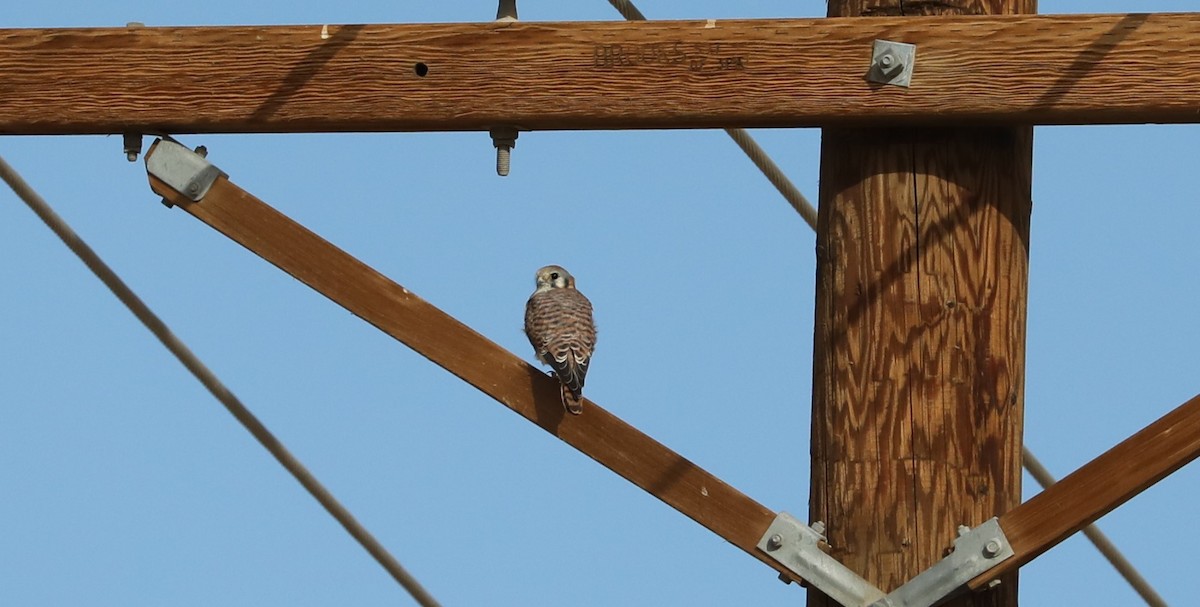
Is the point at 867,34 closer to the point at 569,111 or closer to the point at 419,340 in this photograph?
the point at 569,111

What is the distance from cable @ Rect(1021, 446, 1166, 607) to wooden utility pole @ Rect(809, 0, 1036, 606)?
911 millimetres

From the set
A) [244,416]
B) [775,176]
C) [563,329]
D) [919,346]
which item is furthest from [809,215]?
[244,416]

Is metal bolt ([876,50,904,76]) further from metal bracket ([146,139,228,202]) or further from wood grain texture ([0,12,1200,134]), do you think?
metal bracket ([146,139,228,202])

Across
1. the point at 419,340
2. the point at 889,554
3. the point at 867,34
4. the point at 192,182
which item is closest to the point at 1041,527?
the point at 889,554

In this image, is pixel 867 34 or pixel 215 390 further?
pixel 215 390

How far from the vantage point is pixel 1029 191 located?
3.64 metres

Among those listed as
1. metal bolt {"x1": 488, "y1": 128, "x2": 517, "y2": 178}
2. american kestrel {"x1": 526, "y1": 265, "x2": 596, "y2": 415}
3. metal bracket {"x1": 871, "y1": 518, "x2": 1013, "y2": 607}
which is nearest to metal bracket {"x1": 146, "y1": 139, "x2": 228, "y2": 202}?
metal bolt {"x1": 488, "y1": 128, "x2": 517, "y2": 178}

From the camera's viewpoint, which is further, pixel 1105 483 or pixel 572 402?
pixel 572 402

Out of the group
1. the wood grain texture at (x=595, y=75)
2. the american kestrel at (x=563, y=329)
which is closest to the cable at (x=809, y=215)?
the american kestrel at (x=563, y=329)

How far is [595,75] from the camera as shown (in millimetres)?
3566

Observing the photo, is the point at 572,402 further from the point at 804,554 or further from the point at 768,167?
the point at 768,167

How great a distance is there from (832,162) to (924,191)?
0.21 m

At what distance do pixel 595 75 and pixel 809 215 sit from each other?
1140 mm

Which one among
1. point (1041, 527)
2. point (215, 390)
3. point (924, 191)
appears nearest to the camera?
point (1041, 527)
